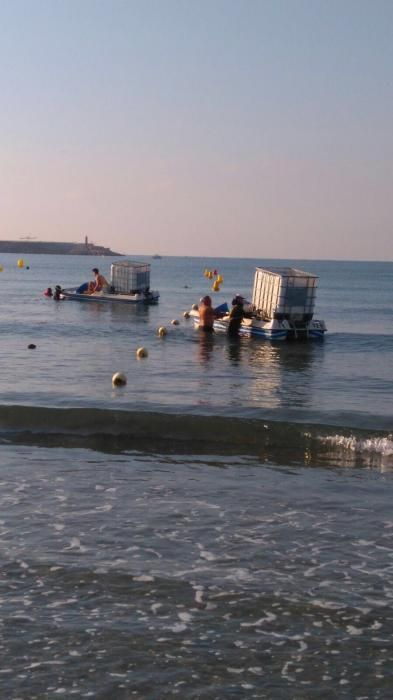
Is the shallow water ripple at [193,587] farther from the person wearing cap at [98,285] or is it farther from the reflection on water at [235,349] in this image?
the person wearing cap at [98,285]

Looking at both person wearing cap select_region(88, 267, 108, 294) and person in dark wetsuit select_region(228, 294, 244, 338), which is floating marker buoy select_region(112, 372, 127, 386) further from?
person wearing cap select_region(88, 267, 108, 294)

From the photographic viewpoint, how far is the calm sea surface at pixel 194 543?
6.35 metres

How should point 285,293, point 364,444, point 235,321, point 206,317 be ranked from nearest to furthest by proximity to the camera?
point 364,444 < point 285,293 < point 235,321 < point 206,317

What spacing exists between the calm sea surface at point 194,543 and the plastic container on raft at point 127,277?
100 feet

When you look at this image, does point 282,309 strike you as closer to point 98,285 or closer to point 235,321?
point 235,321

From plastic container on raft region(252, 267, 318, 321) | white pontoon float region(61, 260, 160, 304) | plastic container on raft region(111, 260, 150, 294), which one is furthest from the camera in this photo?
plastic container on raft region(111, 260, 150, 294)

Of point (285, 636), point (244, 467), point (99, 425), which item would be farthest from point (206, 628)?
point (99, 425)

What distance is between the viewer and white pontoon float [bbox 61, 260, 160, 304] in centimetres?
4978

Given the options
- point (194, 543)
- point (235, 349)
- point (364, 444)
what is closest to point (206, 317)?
point (235, 349)

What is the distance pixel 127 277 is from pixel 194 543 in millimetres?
42754

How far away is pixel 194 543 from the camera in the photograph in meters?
8.90

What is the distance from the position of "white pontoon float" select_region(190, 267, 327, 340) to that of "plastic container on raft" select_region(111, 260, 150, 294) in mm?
16180

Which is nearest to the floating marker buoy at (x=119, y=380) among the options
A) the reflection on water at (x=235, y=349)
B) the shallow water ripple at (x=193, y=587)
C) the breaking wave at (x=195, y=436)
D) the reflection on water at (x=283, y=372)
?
the reflection on water at (x=283, y=372)

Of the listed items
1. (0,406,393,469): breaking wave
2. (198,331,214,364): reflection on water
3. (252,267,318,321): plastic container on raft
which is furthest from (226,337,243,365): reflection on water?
(0,406,393,469): breaking wave
